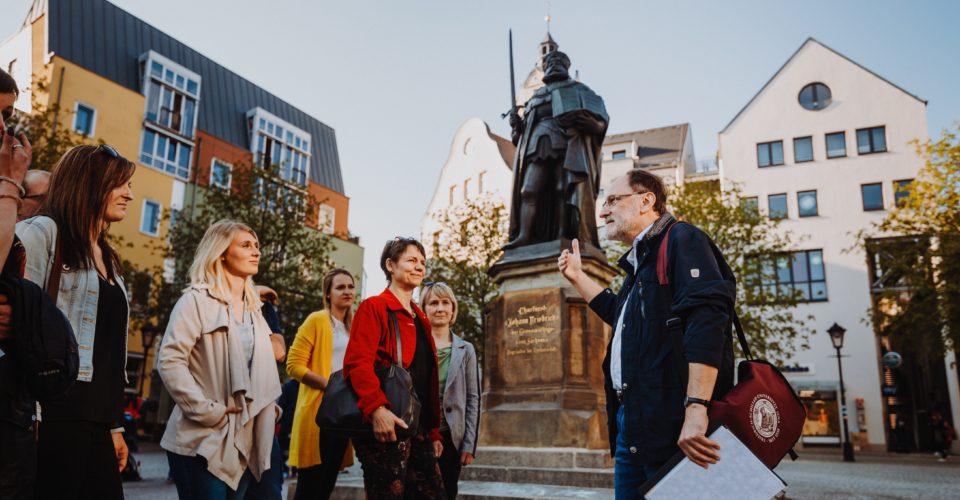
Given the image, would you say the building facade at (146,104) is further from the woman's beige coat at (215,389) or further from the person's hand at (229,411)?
the person's hand at (229,411)

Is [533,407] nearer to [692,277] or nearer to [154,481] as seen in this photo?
[692,277]

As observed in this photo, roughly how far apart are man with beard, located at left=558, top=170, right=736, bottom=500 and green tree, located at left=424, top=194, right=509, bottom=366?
23.0 meters

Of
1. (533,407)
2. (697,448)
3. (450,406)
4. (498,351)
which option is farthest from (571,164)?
(697,448)

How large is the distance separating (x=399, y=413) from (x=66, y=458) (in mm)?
1397

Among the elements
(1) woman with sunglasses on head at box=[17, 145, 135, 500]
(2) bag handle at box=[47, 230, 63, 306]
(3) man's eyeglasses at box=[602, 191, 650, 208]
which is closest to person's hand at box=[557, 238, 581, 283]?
(3) man's eyeglasses at box=[602, 191, 650, 208]

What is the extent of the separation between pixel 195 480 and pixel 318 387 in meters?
1.67

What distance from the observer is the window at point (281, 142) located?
120ft

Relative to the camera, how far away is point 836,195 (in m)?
34.4

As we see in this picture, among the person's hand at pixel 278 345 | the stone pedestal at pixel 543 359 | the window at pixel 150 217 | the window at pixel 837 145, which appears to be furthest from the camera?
the window at pixel 837 145

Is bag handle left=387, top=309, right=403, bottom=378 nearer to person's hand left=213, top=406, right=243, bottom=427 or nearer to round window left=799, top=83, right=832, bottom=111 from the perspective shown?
person's hand left=213, top=406, right=243, bottom=427

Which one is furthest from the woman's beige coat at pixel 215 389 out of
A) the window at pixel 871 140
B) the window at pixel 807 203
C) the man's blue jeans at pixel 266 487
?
the window at pixel 871 140

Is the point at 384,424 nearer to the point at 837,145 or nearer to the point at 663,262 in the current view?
the point at 663,262

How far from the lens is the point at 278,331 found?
464 centimetres

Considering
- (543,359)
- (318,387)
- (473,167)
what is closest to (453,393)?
(318,387)
